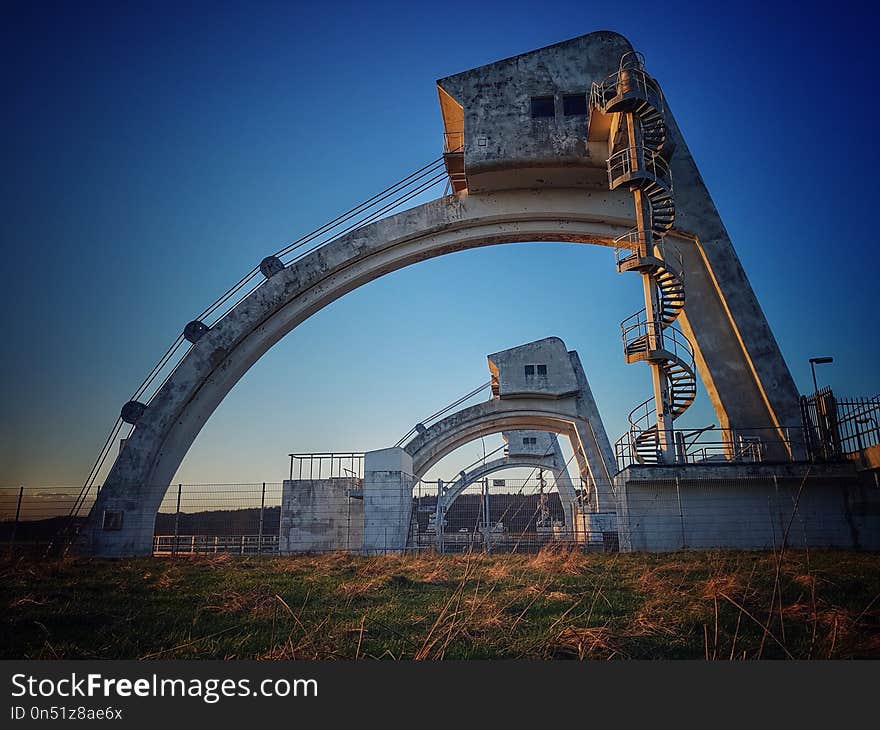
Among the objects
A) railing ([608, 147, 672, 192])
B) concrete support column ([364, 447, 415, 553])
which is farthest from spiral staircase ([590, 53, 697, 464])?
concrete support column ([364, 447, 415, 553])

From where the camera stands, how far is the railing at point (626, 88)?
674 inches

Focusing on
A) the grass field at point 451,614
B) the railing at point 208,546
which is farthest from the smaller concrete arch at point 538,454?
the grass field at point 451,614

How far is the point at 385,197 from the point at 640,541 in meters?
13.2

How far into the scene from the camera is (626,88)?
17.0m

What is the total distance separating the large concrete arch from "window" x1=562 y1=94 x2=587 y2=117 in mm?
411

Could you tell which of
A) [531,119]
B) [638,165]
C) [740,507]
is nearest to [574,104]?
[531,119]

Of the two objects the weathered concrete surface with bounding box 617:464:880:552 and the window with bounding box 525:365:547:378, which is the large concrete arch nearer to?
the weathered concrete surface with bounding box 617:464:880:552

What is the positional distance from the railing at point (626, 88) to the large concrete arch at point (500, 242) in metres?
0.68

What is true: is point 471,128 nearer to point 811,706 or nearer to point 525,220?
point 525,220

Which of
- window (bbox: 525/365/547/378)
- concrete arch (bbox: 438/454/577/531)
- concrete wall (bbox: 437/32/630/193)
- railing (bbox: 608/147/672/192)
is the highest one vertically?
concrete wall (bbox: 437/32/630/193)

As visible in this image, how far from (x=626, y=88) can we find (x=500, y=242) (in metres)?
5.79

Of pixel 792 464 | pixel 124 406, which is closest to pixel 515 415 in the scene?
pixel 792 464

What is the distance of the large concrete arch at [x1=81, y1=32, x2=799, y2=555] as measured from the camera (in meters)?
17.7

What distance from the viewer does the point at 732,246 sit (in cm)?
1842
